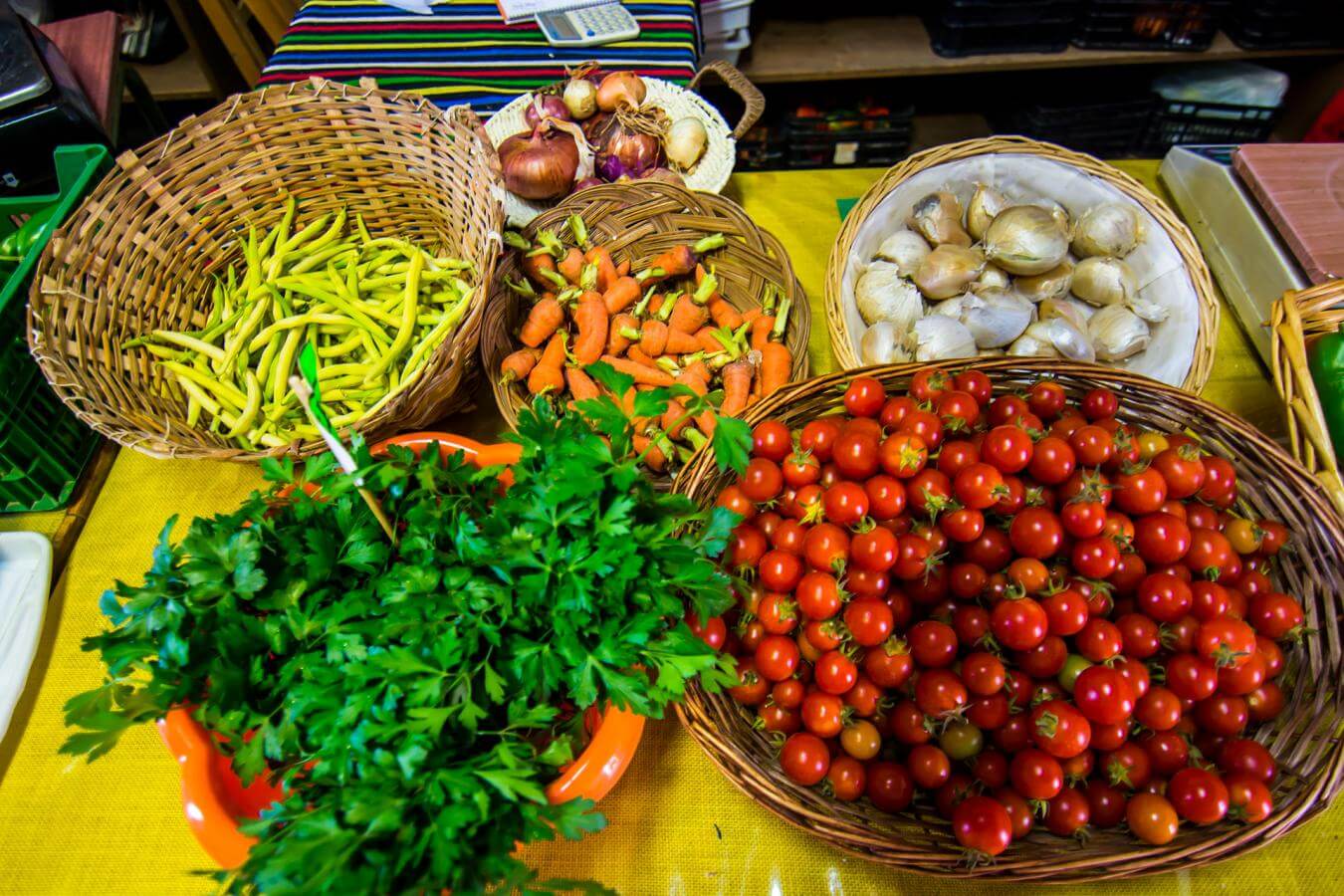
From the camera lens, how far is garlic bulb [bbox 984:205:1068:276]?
146 centimetres

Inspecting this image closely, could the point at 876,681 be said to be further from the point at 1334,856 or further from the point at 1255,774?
the point at 1334,856

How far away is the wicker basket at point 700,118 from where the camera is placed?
5.83 ft

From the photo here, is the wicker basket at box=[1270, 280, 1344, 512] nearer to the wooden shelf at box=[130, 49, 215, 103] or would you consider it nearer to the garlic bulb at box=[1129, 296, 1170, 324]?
the garlic bulb at box=[1129, 296, 1170, 324]

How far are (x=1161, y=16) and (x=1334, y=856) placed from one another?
2.72 meters

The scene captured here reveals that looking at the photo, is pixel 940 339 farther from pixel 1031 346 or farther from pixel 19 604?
pixel 19 604

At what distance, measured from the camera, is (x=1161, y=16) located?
100 inches

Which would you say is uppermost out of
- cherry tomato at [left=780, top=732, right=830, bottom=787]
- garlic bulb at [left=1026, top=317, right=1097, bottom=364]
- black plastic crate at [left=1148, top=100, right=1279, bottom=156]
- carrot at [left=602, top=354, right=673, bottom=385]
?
garlic bulb at [left=1026, top=317, right=1097, bottom=364]

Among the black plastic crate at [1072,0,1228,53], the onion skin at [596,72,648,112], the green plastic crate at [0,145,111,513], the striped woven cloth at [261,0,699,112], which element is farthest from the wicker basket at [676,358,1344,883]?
the black plastic crate at [1072,0,1228,53]

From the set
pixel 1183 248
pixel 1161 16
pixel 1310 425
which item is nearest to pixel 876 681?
pixel 1310 425

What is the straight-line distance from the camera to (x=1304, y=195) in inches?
62.2

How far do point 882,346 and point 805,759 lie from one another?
2.62ft

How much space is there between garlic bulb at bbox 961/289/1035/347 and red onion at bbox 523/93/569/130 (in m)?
1.11

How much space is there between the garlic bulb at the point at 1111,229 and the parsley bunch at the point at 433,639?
1087 mm

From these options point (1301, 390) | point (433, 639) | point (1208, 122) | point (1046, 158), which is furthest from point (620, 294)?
point (1208, 122)
